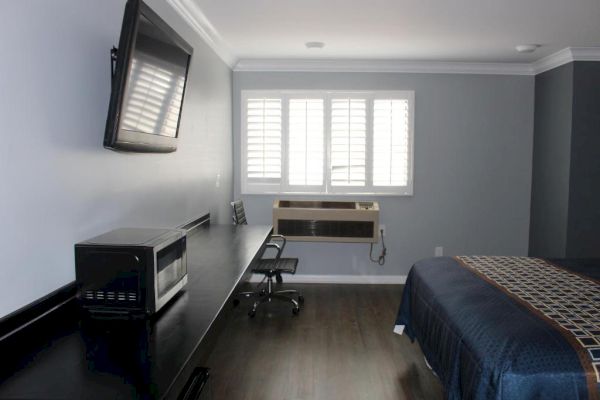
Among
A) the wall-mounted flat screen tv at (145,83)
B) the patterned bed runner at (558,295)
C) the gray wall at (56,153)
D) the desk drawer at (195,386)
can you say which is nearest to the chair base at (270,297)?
the patterned bed runner at (558,295)

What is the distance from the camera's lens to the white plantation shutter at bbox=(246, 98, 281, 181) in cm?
528

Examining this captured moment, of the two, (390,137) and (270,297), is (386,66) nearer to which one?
(390,137)

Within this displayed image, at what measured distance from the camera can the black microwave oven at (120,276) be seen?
168 cm

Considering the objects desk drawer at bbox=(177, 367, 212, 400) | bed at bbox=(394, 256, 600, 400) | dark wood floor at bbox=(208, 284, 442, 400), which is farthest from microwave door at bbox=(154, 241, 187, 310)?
bed at bbox=(394, 256, 600, 400)

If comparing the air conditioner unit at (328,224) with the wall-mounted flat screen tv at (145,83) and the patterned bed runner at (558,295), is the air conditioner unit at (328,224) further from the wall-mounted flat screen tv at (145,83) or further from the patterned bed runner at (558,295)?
the wall-mounted flat screen tv at (145,83)

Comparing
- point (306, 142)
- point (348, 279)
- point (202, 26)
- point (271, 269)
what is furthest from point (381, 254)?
point (202, 26)

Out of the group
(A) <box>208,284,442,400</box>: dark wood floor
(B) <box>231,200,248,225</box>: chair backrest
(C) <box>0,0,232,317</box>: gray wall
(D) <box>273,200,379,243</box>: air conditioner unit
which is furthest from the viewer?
(D) <box>273,200,379,243</box>: air conditioner unit

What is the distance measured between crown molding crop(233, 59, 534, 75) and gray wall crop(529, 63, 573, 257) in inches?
17.4

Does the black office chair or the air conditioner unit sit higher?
the air conditioner unit

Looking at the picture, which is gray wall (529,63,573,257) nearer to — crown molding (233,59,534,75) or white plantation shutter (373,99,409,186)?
crown molding (233,59,534,75)

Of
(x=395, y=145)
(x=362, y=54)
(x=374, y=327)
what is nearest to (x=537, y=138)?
(x=395, y=145)

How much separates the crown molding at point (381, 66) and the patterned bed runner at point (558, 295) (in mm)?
2544

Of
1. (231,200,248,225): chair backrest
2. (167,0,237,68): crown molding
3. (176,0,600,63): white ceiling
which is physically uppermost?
(176,0,600,63): white ceiling

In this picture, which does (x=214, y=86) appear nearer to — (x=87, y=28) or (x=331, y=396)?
(x=87, y=28)
